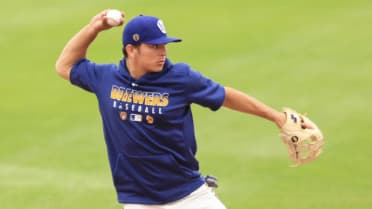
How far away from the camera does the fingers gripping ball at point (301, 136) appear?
23.0 feet

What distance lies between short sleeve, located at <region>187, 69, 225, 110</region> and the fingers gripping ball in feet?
1.75

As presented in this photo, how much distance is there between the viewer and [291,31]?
14102 mm

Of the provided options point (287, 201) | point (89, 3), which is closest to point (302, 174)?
point (287, 201)

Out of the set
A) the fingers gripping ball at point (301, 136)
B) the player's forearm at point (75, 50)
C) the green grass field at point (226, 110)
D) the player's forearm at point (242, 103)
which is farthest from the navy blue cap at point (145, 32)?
the green grass field at point (226, 110)

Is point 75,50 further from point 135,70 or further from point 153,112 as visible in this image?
point 153,112

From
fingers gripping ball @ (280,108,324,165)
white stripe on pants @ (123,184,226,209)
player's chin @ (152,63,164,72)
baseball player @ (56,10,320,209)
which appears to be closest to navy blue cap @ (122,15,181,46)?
baseball player @ (56,10,320,209)

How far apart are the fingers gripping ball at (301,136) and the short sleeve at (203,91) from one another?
534 millimetres

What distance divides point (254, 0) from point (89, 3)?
263 centimetres

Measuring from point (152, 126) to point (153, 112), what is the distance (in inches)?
4.2

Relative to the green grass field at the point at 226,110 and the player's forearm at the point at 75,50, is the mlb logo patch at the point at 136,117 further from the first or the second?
the green grass field at the point at 226,110

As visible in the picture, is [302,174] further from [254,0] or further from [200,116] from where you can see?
[254,0]

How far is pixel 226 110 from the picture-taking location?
1188 cm

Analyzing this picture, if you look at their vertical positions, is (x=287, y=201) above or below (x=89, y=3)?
below

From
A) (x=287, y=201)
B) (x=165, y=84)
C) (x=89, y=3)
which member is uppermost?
(x=89, y=3)
